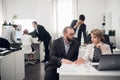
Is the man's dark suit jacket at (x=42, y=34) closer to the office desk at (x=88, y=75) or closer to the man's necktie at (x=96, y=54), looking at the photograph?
the man's necktie at (x=96, y=54)

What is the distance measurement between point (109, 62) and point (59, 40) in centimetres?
131

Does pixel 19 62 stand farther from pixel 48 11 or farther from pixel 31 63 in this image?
pixel 48 11

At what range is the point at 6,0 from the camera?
377 inches

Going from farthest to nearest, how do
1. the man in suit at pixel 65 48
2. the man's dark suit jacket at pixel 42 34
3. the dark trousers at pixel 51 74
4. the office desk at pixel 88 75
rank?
the man's dark suit jacket at pixel 42 34, the man in suit at pixel 65 48, the dark trousers at pixel 51 74, the office desk at pixel 88 75

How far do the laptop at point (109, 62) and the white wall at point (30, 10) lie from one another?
6.41 meters

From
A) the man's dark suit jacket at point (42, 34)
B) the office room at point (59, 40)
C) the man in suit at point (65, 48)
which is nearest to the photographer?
the office room at point (59, 40)

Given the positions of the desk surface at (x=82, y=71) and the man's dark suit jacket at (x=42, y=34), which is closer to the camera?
the desk surface at (x=82, y=71)

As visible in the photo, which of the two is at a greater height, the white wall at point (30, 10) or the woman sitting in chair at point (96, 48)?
the white wall at point (30, 10)

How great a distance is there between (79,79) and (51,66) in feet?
3.39

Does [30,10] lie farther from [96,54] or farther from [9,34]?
[96,54]

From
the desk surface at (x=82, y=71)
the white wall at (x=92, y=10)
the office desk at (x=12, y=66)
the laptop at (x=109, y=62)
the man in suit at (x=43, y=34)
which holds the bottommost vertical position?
the office desk at (x=12, y=66)

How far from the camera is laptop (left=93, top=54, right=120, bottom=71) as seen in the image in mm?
2949

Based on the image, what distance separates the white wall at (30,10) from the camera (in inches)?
367

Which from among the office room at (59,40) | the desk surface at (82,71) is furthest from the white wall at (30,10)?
the desk surface at (82,71)
